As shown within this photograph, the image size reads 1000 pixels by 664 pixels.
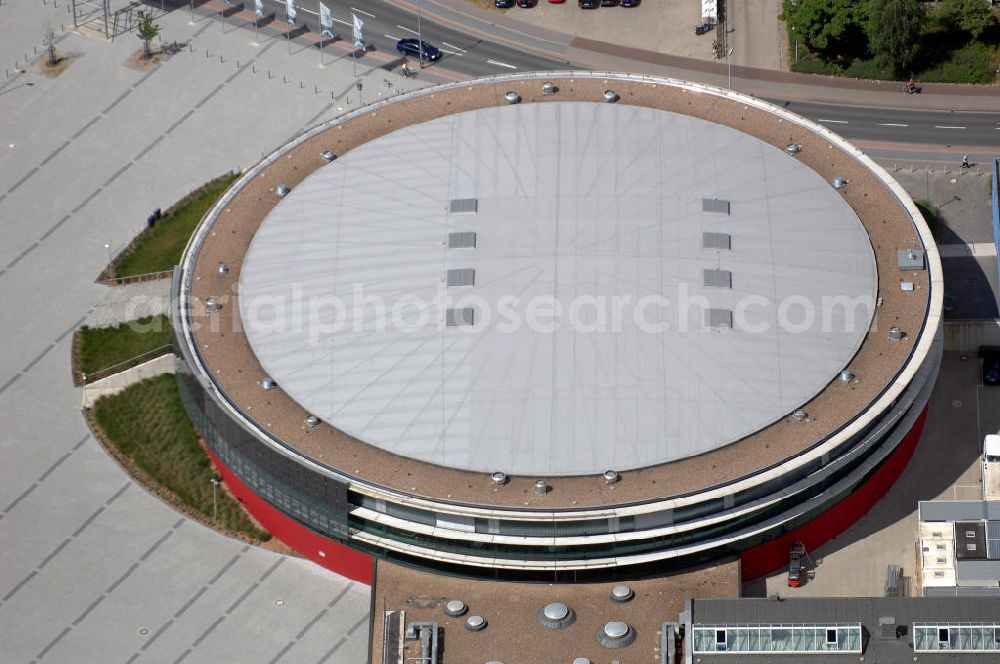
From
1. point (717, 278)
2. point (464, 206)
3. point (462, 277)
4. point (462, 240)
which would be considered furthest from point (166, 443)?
point (717, 278)

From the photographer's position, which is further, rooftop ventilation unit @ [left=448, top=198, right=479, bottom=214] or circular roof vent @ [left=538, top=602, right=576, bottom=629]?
rooftop ventilation unit @ [left=448, top=198, right=479, bottom=214]

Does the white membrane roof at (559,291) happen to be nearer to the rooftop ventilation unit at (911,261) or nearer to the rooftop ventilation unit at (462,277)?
the rooftop ventilation unit at (462,277)

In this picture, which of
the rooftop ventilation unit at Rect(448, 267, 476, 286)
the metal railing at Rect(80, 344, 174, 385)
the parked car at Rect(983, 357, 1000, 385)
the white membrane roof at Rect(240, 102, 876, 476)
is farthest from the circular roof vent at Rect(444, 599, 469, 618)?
the parked car at Rect(983, 357, 1000, 385)

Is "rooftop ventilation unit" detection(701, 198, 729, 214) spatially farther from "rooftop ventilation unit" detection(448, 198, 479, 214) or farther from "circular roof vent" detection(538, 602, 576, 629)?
"circular roof vent" detection(538, 602, 576, 629)

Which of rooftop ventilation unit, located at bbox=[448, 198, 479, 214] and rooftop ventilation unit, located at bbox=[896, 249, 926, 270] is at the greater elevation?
rooftop ventilation unit, located at bbox=[448, 198, 479, 214]

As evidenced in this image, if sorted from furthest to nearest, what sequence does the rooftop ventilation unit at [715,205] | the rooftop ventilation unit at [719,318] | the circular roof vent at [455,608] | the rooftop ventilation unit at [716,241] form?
the rooftop ventilation unit at [715,205], the rooftop ventilation unit at [716,241], the rooftop ventilation unit at [719,318], the circular roof vent at [455,608]

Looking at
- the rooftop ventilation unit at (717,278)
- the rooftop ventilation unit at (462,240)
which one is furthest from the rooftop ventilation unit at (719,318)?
the rooftop ventilation unit at (462,240)

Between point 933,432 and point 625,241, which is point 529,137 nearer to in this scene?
point 625,241
